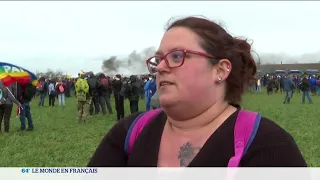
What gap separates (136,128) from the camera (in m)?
1.96

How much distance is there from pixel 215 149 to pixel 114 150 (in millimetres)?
519

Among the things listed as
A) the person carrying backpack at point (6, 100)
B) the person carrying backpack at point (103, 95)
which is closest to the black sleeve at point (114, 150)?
the person carrying backpack at point (6, 100)

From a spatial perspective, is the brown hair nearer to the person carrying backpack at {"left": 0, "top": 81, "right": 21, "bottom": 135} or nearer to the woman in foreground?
the woman in foreground

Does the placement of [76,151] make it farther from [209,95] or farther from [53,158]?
[209,95]

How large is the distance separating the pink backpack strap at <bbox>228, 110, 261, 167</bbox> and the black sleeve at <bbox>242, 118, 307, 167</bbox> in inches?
0.9

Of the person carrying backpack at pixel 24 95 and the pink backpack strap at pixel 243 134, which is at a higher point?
the pink backpack strap at pixel 243 134

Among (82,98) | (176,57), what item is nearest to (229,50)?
(176,57)

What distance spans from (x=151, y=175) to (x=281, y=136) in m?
A: 0.61

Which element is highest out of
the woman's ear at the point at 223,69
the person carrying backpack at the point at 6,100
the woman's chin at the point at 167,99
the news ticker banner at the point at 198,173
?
the woman's ear at the point at 223,69

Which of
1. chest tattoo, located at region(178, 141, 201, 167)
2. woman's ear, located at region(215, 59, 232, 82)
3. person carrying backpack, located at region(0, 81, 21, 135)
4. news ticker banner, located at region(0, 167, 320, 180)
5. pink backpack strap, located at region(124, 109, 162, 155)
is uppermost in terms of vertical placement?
woman's ear, located at region(215, 59, 232, 82)

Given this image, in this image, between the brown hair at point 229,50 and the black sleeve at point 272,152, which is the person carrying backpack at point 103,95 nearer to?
the brown hair at point 229,50

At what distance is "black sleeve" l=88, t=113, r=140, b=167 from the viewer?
6.32 feet

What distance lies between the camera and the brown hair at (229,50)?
5.85 feet

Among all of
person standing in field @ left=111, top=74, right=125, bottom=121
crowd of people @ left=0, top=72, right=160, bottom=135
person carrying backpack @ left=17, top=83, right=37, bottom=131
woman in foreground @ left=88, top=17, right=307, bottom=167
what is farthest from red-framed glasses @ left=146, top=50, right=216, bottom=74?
person standing in field @ left=111, top=74, right=125, bottom=121
